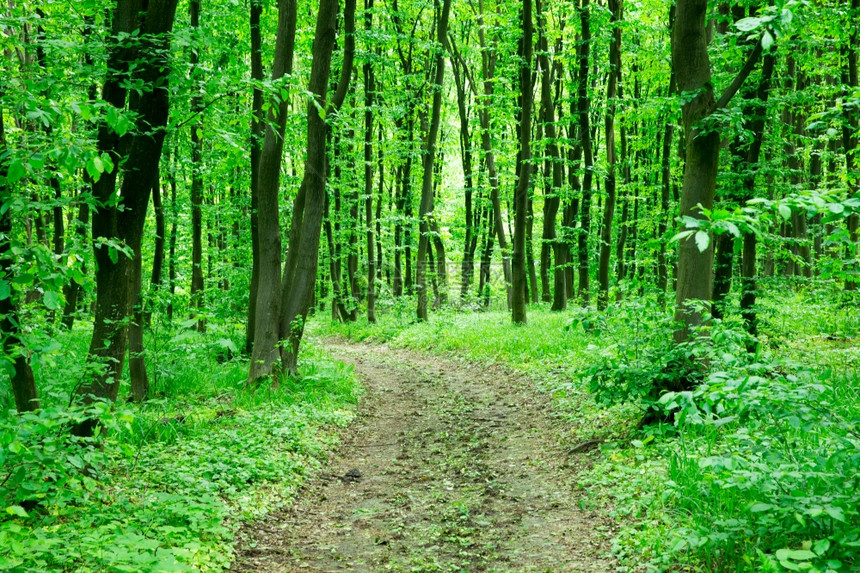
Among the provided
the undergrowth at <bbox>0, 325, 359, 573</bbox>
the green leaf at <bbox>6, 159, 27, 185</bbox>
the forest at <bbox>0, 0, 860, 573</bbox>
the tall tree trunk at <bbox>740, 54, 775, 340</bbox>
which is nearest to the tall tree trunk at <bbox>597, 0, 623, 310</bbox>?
the forest at <bbox>0, 0, 860, 573</bbox>

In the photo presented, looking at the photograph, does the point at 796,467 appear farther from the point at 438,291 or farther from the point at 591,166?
the point at 438,291

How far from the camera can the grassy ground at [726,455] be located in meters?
3.48

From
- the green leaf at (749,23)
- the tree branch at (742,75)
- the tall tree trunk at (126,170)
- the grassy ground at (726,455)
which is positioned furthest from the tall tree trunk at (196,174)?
the tree branch at (742,75)

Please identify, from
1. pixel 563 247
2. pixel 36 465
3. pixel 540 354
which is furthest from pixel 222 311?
pixel 563 247

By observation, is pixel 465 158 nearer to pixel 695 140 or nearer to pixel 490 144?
pixel 490 144

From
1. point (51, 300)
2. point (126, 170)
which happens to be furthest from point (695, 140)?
point (51, 300)

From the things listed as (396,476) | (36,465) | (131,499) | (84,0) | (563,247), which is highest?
(84,0)

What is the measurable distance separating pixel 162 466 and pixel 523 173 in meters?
12.0

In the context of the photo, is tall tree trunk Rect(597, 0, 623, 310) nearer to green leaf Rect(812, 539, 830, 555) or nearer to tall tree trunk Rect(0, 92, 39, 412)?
green leaf Rect(812, 539, 830, 555)

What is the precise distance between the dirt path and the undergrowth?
44 centimetres

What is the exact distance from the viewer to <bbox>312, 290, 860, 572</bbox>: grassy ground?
3480 mm

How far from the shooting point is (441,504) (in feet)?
20.2

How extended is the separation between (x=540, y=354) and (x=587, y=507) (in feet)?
23.2

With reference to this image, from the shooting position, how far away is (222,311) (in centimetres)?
1322
